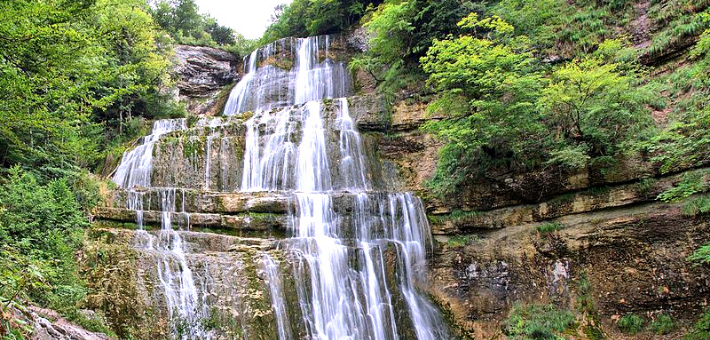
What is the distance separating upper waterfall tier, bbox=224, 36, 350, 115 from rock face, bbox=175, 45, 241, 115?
167 cm

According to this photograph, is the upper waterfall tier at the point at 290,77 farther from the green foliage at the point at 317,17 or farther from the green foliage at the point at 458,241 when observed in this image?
the green foliage at the point at 458,241

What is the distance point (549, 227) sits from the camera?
10.5m

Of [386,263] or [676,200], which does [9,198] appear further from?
[676,200]

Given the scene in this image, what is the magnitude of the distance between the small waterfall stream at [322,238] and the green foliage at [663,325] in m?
4.64

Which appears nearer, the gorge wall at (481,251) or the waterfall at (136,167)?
the gorge wall at (481,251)

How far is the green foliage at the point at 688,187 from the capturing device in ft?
25.9

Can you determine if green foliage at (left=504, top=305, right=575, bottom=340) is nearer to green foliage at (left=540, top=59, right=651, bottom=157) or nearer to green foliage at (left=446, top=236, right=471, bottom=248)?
green foliage at (left=446, top=236, right=471, bottom=248)

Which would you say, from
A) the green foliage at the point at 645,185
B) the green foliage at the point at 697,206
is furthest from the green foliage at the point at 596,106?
the green foliage at the point at 697,206

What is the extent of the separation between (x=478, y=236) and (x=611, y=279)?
3.36 metres

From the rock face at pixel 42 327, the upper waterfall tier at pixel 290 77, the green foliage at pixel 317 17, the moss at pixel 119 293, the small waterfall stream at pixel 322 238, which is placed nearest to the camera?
the rock face at pixel 42 327

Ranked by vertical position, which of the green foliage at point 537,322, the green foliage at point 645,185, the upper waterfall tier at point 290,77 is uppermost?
the upper waterfall tier at point 290,77

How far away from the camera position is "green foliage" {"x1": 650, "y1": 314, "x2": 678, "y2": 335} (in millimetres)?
8508

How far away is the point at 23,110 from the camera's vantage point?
6465 millimetres

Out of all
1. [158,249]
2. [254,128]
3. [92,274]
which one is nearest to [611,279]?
[158,249]
